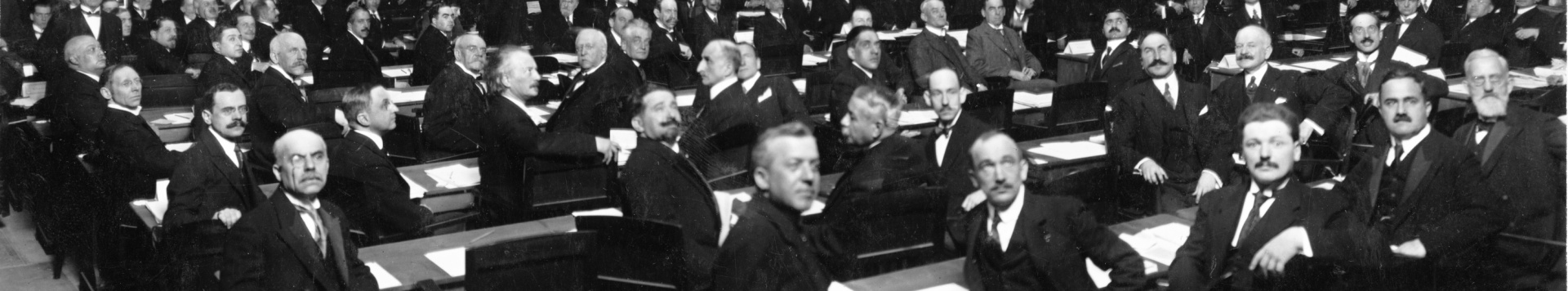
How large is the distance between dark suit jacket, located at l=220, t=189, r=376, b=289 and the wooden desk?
20 cm

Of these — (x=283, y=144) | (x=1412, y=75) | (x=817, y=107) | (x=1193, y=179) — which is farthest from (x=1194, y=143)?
(x=283, y=144)

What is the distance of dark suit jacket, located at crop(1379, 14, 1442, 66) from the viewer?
7.19 m

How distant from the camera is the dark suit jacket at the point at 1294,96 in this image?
18.0 ft

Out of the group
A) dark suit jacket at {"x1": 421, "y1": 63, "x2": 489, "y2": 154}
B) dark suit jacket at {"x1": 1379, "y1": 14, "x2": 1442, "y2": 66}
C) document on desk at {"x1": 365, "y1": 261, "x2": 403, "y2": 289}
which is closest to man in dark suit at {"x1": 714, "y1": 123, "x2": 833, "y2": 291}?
document on desk at {"x1": 365, "y1": 261, "x2": 403, "y2": 289}

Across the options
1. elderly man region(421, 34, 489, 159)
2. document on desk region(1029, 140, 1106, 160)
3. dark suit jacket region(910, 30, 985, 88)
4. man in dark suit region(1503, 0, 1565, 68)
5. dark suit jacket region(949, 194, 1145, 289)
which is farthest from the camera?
dark suit jacket region(910, 30, 985, 88)

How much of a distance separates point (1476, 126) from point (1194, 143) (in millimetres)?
1368

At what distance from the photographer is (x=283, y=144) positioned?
359 cm

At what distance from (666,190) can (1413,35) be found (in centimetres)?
518

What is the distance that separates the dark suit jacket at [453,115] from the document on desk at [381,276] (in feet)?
6.32

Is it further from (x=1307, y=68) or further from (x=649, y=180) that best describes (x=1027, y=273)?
(x=1307, y=68)

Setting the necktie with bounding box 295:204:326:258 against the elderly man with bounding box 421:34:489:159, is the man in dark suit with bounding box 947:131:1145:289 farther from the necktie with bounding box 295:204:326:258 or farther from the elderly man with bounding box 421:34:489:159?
the elderly man with bounding box 421:34:489:159

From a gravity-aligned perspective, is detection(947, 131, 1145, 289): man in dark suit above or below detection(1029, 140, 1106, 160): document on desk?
above

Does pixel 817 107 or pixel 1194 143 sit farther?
pixel 817 107

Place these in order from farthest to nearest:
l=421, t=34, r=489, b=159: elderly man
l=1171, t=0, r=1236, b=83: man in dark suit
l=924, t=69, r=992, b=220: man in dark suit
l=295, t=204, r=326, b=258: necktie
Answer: l=1171, t=0, r=1236, b=83: man in dark suit
l=421, t=34, r=489, b=159: elderly man
l=924, t=69, r=992, b=220: man in dark suit
l=295, t=204, r=326, b=258: necktie
